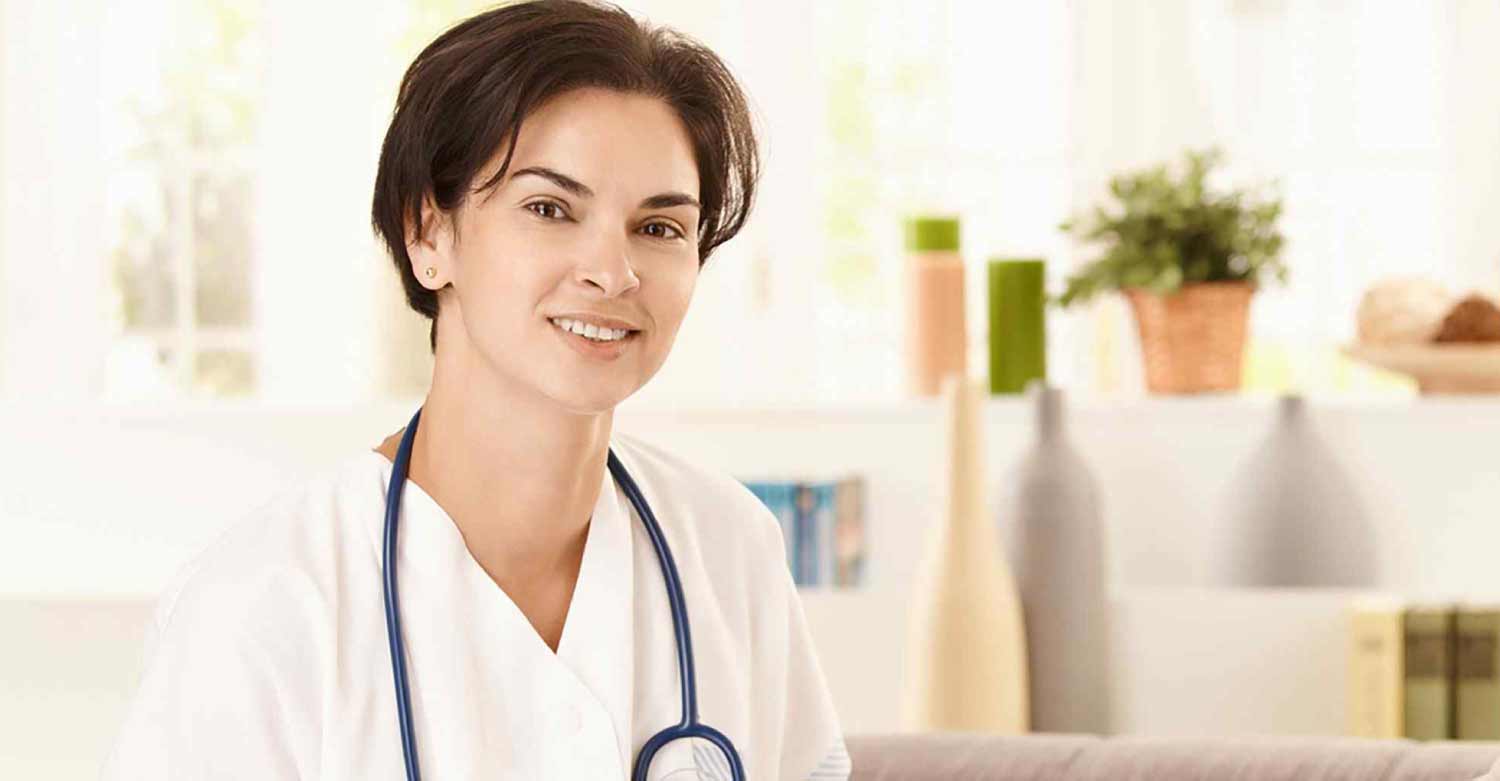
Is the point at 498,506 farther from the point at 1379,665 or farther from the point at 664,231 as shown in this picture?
the point at 1379,665

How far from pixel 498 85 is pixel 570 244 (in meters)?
0.12

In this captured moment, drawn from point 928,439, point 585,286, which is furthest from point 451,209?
point 928,439

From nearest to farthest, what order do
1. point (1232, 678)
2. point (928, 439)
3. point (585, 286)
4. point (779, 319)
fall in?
point (585, 286) < point (1232, 678) < point (928, 439) < point (779, 319)

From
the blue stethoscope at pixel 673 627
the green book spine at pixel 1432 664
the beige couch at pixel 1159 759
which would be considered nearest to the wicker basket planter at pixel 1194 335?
the green book spine at pixel 1432 664

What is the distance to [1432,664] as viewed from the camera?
2.88 meters

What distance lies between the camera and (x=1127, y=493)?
3.20m

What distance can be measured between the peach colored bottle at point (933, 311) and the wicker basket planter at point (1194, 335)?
0.98ft

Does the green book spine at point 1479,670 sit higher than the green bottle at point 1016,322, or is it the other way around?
the green bottle at point 1016,322

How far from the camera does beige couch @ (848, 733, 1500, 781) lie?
1747mm

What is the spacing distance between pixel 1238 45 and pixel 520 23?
106 inches

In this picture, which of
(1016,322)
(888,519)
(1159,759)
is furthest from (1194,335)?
(1159,759)

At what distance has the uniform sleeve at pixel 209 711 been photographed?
1.27 m

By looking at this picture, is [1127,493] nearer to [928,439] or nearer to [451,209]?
[928,439]

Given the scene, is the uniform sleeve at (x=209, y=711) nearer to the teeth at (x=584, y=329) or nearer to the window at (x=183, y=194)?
the teeth at (x=584, y=329)
